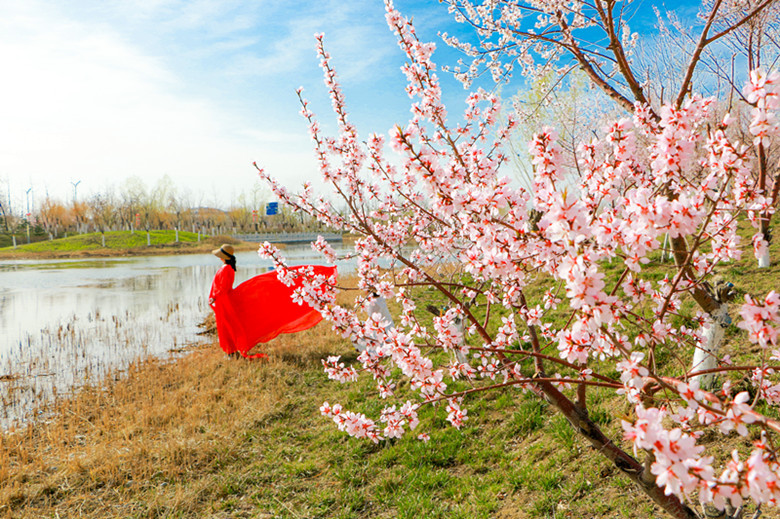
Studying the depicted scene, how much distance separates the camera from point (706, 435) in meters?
3.52

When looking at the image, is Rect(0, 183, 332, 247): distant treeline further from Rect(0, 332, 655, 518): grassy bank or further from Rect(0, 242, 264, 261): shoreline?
Rect(0, 332, 655, 518): grassy bank

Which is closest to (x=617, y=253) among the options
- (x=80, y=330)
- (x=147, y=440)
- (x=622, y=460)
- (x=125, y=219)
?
(x=622, y=460)

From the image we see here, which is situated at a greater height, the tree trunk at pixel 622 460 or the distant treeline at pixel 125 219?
the distant treeline at pixel 125 219

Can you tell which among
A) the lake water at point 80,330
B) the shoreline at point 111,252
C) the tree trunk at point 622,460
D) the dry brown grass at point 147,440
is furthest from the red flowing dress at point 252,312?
the shoreline at point 111,252

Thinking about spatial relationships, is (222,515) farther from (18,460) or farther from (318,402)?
(18,460)

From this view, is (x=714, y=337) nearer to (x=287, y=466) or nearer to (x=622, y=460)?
(x=622, y=460)

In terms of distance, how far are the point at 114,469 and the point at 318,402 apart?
2.63 metres

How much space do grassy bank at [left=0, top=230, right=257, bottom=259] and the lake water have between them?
29.7 metres

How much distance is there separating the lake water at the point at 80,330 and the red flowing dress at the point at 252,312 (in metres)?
2.85

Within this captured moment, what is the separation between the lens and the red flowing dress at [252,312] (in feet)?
26.3

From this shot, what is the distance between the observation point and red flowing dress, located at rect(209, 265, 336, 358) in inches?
316

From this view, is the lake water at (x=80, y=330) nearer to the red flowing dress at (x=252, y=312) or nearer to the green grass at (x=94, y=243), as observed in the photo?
the red flowing dress at (x=252, y=312)

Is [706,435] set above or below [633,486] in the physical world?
above

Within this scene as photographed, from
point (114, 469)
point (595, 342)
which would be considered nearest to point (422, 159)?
point (595, 342)
